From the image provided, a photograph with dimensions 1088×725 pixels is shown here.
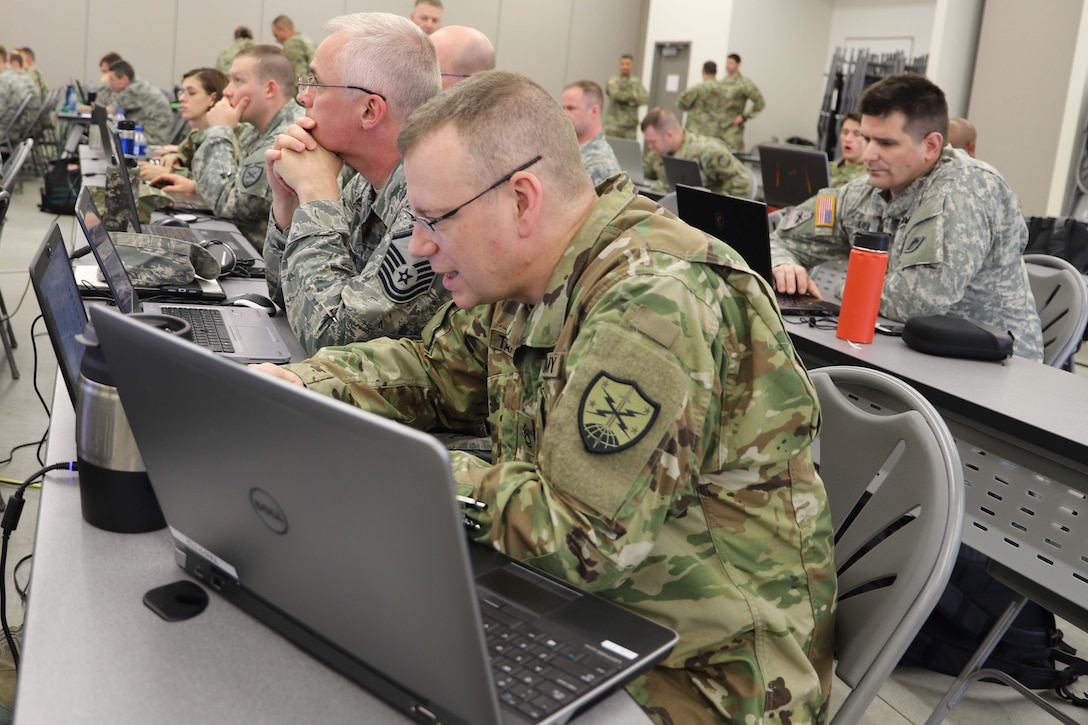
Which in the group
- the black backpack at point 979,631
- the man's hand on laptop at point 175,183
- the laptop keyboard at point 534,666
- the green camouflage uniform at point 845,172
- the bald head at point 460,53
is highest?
the bald head at point 460,53

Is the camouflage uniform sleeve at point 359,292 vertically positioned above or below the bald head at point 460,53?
below

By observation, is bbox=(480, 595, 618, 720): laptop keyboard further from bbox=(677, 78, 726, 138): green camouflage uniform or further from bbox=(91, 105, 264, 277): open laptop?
bbox=(677, 78, 726, 138): green camouflage uniform

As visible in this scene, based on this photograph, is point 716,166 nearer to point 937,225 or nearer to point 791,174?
point 791,174

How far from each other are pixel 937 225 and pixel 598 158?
2995mm

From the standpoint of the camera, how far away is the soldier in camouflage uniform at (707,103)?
10.6m

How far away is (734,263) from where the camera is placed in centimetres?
105

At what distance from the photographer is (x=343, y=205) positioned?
1955 mm

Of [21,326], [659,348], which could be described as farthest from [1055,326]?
[21,326]

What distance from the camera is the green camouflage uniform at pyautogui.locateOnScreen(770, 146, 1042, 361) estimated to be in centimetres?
252

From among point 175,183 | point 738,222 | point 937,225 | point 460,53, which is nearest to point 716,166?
point 460,53

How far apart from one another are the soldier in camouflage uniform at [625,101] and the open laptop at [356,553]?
37.6 feet

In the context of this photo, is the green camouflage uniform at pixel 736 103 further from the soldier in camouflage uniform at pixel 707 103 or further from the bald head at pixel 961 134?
the bald head at pixel 961 134

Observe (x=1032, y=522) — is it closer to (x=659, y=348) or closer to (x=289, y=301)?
(x=659, y=348)

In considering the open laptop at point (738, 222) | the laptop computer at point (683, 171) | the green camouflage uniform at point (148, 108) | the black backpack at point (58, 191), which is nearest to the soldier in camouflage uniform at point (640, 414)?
the open laptop at point (738, 222)
